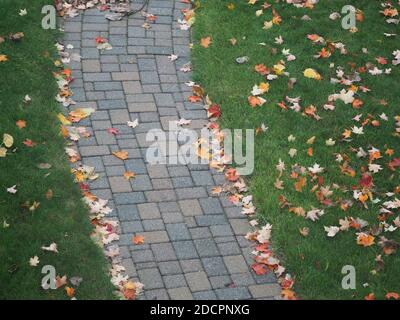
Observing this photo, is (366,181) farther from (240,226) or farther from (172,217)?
(172,217)

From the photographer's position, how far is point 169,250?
6.25 m

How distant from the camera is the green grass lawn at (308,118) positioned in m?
6.12

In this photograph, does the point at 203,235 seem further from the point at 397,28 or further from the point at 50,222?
the point at 397,28

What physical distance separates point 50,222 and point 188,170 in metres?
1.85

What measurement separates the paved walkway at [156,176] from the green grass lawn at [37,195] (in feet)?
1.20

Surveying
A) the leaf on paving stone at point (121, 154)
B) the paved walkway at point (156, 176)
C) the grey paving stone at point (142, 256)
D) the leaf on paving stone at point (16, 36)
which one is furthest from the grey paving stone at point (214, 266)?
the leaf on paving stone at point (16, 36)

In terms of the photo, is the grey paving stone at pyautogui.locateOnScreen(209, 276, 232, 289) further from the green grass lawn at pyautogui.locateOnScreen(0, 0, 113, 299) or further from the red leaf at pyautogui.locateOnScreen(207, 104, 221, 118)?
the red leaf at pyautogui.locateOnScreen(207, 104, 221, 118)

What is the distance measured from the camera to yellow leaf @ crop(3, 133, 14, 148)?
693 cm

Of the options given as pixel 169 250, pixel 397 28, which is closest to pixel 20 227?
pixel 169 250

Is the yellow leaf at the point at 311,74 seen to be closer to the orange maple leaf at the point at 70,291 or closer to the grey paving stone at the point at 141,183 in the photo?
the grey paving stone at the point at 141,183

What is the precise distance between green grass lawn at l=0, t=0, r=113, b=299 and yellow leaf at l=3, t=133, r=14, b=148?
2.8 inches

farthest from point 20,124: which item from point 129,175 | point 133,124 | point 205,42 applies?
point 205,42

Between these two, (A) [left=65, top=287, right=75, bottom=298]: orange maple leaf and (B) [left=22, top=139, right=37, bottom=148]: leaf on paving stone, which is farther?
(B) [left=22, top=139, right=37, bottom=148]: leaf on paving stone

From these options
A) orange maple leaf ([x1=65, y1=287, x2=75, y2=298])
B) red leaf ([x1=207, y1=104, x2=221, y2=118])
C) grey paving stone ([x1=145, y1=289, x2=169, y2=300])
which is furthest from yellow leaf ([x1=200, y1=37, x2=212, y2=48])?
orange maple leaf ([x1=65, y1=287, x2=75, y2=298])
